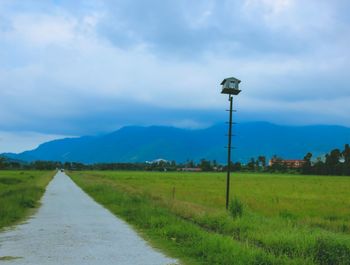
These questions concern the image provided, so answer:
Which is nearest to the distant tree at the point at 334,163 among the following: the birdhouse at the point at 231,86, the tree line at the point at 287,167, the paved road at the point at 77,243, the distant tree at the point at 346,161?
the tree line at the point at 287,167

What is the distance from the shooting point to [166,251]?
33.6ft

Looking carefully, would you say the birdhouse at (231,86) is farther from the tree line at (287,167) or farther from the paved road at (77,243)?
the tree line at (287,167)

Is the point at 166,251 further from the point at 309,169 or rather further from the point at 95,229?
the point at 309,169

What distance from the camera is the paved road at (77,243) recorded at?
9.29 meters

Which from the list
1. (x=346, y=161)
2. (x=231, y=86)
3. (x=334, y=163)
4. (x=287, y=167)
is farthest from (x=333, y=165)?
(x=231, y=86)

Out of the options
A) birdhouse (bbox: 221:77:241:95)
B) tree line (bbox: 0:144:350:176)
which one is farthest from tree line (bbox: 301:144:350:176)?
birdhouse (bbox: 221:77:241:95)

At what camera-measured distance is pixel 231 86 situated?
16.7 metres

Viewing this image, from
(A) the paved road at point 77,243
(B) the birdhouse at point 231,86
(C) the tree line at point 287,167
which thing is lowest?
(A) the paved road at point 77,243

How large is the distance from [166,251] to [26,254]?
2.94 metres

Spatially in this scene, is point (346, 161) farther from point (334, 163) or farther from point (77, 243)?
point (77, 243)

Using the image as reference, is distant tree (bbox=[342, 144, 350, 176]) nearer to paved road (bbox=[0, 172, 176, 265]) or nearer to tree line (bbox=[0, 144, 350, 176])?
tree line (bbox=[0, 144, 350, 176])

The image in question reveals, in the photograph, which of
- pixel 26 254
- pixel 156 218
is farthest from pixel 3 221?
pixel 26 254

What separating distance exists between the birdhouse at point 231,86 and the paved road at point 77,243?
19.0 ft

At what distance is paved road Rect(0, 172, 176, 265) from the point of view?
30.5 feet
